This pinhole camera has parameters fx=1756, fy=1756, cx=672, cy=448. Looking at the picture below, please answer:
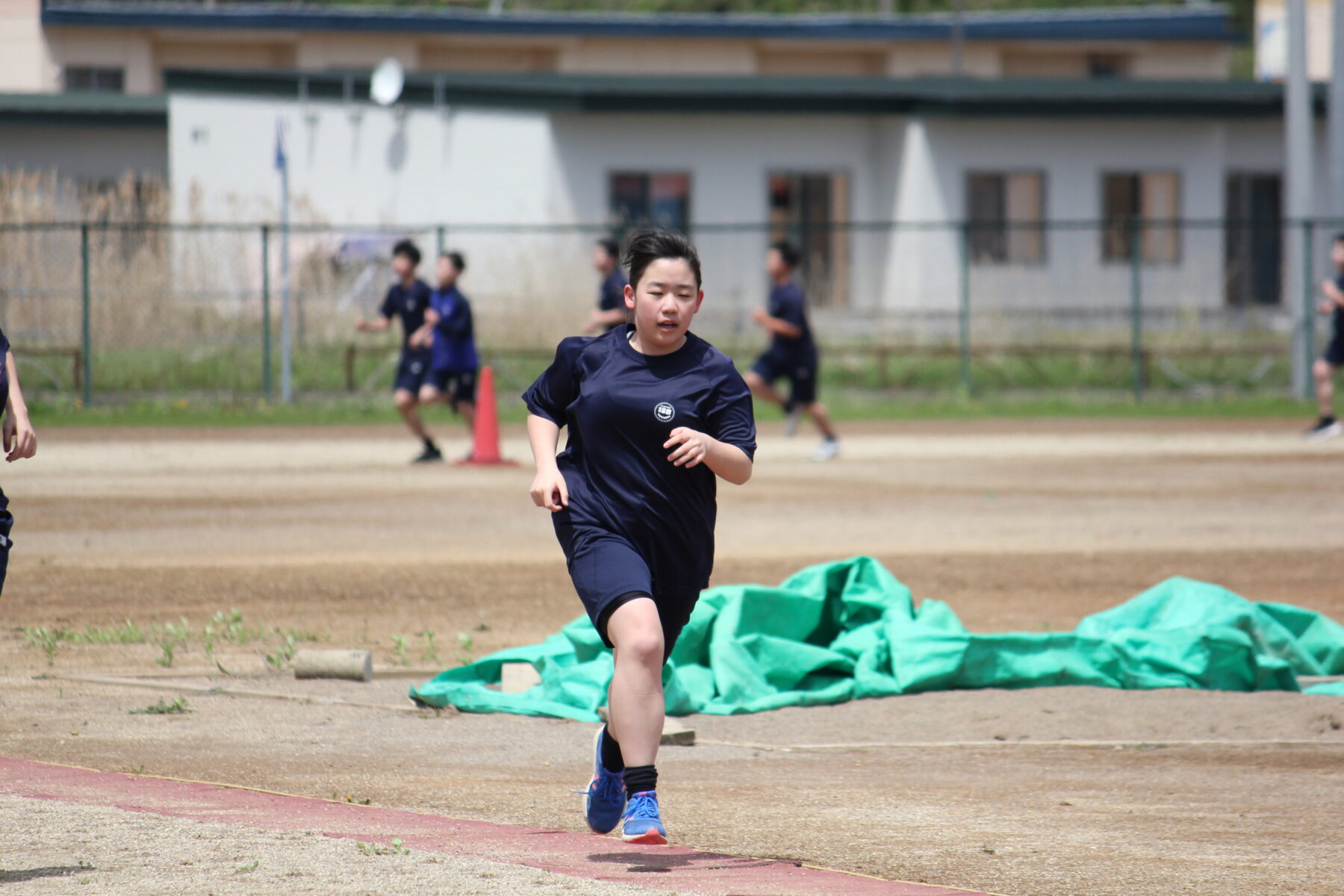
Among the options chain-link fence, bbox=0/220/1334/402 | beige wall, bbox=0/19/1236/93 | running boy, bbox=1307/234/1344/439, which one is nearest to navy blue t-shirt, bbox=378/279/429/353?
chain-link fence, bbox=0/220/1334/402

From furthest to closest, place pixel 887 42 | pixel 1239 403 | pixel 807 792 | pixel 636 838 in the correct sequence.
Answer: pixel 887 42 < pixel 1239 403 < pixel 807 792 < pixel 636 838

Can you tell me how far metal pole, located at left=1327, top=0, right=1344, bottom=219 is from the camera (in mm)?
24609

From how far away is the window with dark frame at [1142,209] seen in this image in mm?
32594

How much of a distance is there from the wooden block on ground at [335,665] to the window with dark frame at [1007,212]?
25.3 m

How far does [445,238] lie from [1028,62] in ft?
87.1

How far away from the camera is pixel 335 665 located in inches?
308

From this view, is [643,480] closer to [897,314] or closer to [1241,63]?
[897,314]

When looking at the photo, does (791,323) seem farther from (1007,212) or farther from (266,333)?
(1007,212)

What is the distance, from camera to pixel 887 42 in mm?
47188

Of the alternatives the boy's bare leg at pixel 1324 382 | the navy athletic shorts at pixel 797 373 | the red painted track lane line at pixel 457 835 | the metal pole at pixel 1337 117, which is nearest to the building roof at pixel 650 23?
the metal pole at pixel 1337 117

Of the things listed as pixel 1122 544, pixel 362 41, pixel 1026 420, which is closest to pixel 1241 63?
pixel 362 41

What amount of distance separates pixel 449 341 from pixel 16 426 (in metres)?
11.2

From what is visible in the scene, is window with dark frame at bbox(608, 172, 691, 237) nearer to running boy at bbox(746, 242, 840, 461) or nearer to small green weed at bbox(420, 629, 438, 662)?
running boy at bbox(746, 242, 840, 461)

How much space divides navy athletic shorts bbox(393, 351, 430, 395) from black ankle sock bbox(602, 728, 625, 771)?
11.6 meters
